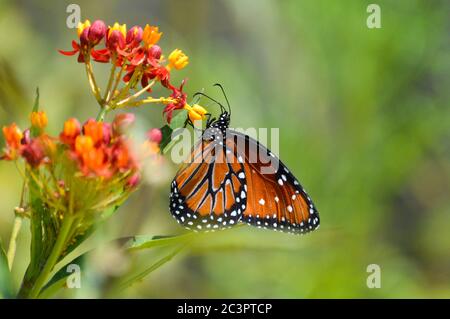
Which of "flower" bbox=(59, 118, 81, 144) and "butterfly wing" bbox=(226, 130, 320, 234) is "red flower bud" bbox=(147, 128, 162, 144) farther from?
"butterfly wing" bbox=(226, 130, 320, 234)

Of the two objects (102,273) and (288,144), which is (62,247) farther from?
(288,144)

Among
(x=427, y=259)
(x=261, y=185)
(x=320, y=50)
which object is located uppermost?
(x=320, y=50)

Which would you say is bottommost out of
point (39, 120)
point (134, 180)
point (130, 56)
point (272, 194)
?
point (272, 194)

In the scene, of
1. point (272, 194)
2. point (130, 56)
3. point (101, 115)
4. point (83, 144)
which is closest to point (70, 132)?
point (83, 144)

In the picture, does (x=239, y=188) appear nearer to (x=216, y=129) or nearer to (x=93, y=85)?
(x=216, y=129)

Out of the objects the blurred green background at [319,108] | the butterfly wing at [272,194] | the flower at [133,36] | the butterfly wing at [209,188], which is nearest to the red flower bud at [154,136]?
the flower at [133,36]

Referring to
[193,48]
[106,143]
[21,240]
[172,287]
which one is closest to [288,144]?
[193,48]
